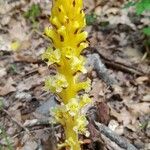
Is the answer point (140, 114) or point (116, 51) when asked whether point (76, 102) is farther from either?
point (116, 51)

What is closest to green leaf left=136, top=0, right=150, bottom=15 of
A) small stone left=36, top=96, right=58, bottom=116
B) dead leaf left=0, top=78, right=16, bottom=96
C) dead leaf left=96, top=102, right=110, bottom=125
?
dead leaf left=96, top=102, right=110, bottom=125

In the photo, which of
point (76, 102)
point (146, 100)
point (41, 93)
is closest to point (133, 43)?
point (146, 100)

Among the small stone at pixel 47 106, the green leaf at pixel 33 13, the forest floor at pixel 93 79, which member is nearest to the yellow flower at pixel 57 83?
the forest floor at pixel 93 79

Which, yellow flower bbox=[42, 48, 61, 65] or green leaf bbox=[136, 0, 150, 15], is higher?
green leaf bbox=[136, 0, 150, 15]

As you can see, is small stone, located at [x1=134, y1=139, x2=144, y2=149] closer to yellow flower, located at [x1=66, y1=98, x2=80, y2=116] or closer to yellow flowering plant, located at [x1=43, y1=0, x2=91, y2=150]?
yellow flowering plant, located at [x1=43, y1=0, x2=91, y2=150]

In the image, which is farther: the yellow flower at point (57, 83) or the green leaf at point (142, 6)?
the green leaf at point (142, 6)

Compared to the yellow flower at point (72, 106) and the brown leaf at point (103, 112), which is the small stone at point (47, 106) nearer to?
the brown leaf at point (103, 112)

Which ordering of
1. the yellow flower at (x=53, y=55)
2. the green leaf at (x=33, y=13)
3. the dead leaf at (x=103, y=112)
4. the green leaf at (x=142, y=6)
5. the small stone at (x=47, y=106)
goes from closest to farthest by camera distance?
the yellow flower at (x=53, y=55), the dead leaf at (x=103, y=112), the small stone at (x=47, y=106), the green leaf at (x=142, y=6), the green leaf at (x=33, y=13)
